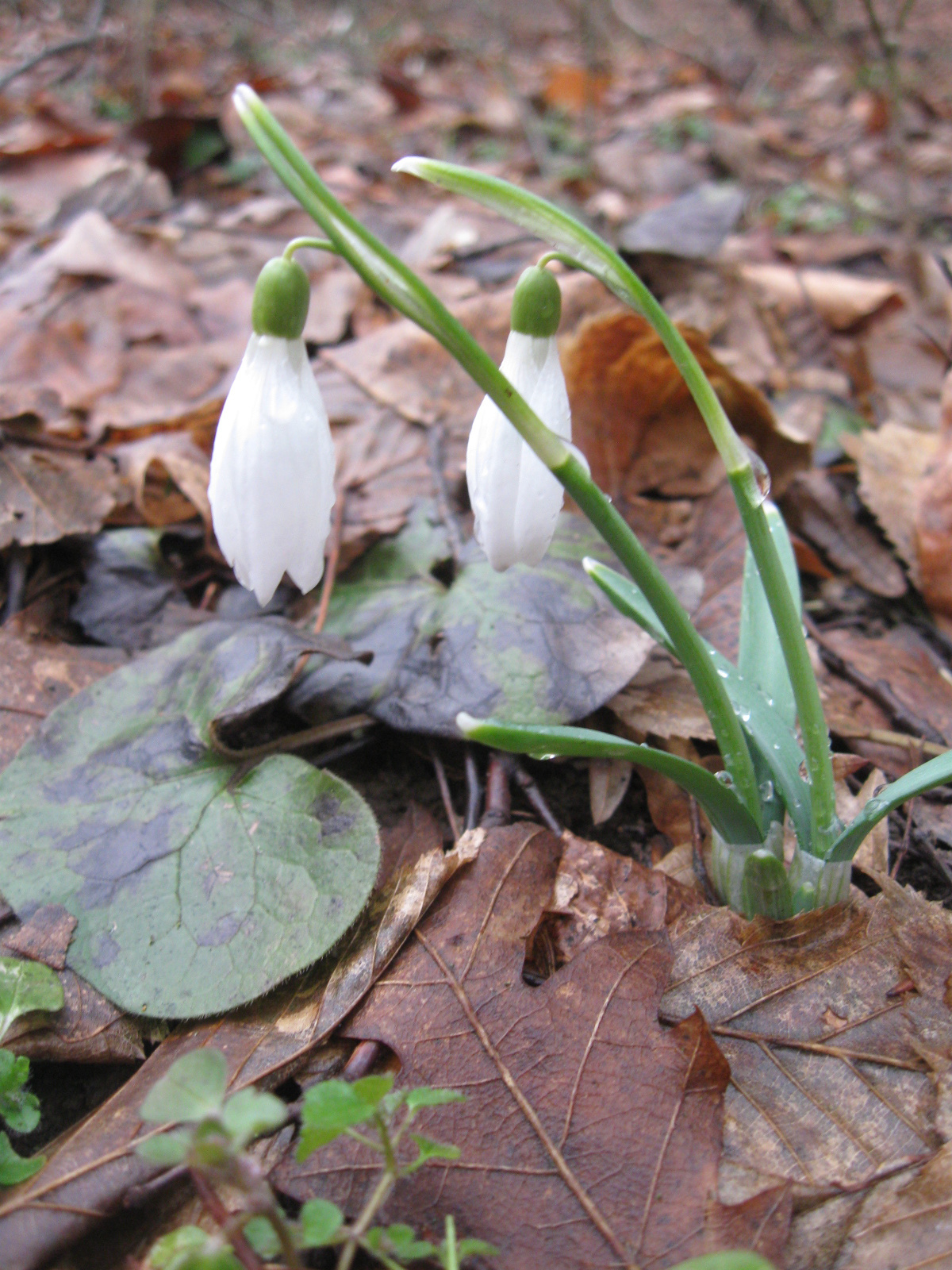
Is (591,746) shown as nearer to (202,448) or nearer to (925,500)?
(925,500)

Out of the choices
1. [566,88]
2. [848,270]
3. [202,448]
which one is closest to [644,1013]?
[202,448]

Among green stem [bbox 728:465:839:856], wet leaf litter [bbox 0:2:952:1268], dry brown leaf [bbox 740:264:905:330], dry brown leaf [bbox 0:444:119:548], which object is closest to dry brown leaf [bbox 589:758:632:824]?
wet leaf litter [bbox 0:2:952:1268]

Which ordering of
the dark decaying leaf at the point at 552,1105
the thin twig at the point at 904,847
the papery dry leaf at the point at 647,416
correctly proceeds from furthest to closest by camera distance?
→ the papery dry leaf at the point at 647,416 → the thin twig at the point at 904,847 → the dark decaying leaf at the point at 552,1105

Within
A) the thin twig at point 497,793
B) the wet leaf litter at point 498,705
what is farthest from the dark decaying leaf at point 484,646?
the thin twig at point 497,793

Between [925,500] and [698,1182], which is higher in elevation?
[698,1182]

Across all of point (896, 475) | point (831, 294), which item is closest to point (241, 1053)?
point (896, 475)

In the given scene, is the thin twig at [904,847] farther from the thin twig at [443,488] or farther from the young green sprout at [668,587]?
the thin twig at [443,488]

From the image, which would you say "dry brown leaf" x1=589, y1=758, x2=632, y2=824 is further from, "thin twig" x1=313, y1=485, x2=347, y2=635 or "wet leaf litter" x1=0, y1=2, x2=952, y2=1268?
"thin twig" x1=313, y1=485, x2=347, y2=635
